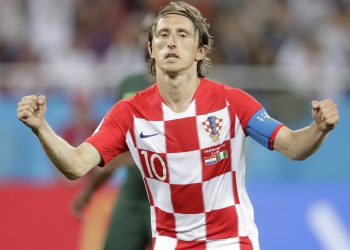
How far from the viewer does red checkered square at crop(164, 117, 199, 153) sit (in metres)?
4.82

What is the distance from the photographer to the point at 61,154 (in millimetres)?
4566

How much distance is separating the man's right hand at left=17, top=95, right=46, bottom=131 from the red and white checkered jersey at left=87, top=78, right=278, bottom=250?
432mm

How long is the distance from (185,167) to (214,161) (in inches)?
5.8

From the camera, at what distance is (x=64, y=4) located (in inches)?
487

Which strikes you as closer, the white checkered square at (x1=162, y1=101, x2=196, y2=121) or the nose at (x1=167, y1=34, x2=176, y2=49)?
the nose at (x1=167, y1=34, x2=176, y2=49)

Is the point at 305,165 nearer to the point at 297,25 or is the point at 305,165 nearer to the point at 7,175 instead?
the point at 297,25

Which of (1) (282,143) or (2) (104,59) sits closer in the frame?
(1) (282,143)

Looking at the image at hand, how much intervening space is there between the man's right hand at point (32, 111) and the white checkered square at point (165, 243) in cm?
91

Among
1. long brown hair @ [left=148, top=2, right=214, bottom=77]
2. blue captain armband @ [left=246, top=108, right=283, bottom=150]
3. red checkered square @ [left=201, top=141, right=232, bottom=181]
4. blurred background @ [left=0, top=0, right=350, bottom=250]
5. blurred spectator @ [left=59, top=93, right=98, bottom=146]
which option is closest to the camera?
blue captain armband @ [left=246, top=108, right=283, bottom=150]

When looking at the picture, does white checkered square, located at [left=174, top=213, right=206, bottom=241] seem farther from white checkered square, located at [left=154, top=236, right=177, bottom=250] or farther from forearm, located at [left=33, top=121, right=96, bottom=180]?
forearm, located at [left=33, top=121, right=96, bottom=180]

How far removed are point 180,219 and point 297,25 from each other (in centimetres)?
734

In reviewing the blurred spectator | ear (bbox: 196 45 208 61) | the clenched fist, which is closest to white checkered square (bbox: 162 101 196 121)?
ear (bbox: 196 45 208 61)

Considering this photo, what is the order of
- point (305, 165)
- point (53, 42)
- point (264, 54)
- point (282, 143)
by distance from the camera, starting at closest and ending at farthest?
point (282, 143), point (305, 165), point (264, 54), point (53, 42)

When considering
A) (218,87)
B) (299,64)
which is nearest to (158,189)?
(218,87)
